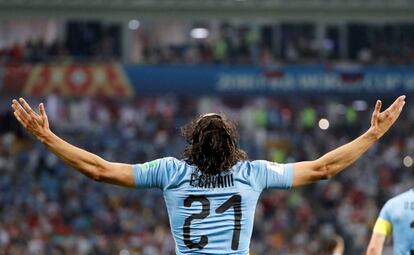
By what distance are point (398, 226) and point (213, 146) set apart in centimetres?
285

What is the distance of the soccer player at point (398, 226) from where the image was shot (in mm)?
6832

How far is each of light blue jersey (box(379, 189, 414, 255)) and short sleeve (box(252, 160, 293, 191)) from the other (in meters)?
2.63

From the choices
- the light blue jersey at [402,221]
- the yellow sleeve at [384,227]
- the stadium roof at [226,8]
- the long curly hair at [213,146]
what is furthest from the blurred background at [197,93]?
the long curly hair at [213,146]

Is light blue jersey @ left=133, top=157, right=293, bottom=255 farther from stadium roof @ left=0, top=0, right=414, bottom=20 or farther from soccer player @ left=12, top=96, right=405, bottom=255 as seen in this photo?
stadium roof @ left=0, top=0, right=414, bottom=20

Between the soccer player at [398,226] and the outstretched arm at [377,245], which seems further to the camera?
the outstretched arm at [377,245]

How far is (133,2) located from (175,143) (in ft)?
14.6

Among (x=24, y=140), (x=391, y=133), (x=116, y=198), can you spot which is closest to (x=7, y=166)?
(x=24, y=140)

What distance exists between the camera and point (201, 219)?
4383 mm

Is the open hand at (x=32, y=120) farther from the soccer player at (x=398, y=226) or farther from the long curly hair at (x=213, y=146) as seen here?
the soccer player at (x=398, y=226)

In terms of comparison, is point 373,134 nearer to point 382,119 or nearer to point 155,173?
point 382,119

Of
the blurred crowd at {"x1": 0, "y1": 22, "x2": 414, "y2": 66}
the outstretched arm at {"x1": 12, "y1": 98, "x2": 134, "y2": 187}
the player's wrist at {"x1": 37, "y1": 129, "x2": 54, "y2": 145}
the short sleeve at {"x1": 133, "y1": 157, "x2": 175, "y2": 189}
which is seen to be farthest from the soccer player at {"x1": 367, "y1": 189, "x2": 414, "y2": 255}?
the blurred crowd at {"x1": 0, "y1": 22, "x2": 414, "y2": 66}

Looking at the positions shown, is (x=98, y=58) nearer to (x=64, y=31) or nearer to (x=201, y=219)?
(x=64, y=31)

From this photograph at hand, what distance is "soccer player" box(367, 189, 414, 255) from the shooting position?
6832mm

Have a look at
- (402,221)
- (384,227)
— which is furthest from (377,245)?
(402,221)
